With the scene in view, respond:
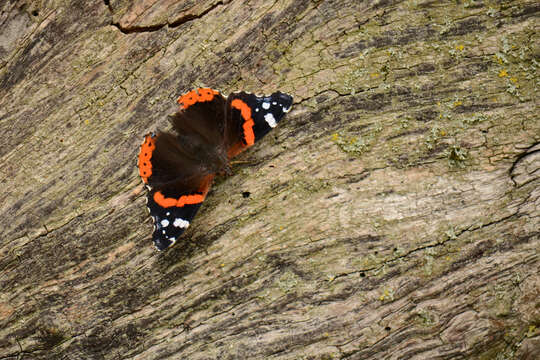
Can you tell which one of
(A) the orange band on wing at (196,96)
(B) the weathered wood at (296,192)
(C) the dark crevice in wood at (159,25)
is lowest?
(B) the weathered wood at (296,192)

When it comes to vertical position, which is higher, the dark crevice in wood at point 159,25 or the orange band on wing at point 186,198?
the dark crevice in wood at point 159,25

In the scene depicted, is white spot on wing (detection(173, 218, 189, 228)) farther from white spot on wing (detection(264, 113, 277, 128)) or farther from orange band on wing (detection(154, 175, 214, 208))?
white spot on wing (detection(264, 113, 277, 128))

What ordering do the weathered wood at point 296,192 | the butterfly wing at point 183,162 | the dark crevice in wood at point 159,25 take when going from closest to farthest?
the weathered wood at point 296,192 < the butterfly wing at point 183,162 < the dark crevice in wood at point 159,25

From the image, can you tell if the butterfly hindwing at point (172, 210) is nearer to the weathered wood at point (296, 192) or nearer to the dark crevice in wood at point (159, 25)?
the weathered wood at point (296, 192)

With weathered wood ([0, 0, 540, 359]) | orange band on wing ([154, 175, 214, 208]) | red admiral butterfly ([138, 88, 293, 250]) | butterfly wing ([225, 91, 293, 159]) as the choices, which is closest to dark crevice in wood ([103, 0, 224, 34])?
weathered wood ([0, 0, 540, 359])

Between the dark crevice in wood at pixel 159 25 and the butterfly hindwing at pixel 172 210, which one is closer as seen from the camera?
the butterfly hindwing at pixel 172 210

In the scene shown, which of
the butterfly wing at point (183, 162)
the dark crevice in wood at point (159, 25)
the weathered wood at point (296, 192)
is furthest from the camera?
the dark crevice in wood at point (159, 25)

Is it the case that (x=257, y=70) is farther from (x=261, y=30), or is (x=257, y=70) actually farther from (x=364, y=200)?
(x=364, y=200)

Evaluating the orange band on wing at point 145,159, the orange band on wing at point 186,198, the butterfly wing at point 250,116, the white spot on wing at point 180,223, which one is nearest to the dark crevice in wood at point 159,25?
the butterfly wing at point 250,116
